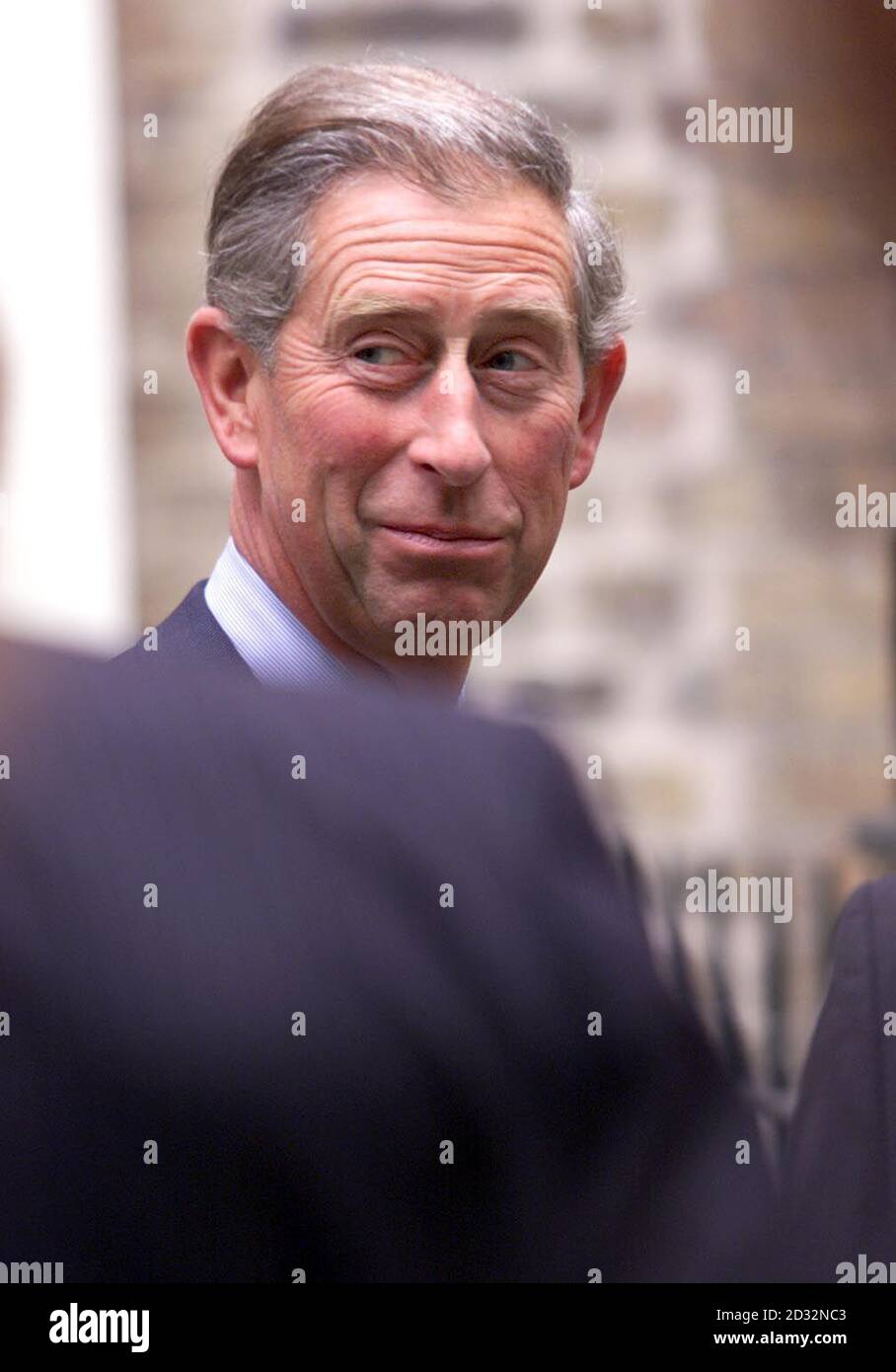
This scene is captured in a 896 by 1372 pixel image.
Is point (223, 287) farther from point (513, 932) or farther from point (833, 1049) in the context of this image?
point (513, 932)

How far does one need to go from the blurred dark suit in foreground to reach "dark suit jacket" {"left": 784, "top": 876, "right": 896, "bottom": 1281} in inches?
25.4

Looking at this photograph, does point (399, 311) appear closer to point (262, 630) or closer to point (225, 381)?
point (225, 381)

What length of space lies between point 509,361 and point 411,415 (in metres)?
0.10

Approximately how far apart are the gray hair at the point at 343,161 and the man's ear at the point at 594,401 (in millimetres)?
38

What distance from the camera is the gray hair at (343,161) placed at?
1948 mm

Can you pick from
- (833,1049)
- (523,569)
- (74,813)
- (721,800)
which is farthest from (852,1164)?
(721,800)

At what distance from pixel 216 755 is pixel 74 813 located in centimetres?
7

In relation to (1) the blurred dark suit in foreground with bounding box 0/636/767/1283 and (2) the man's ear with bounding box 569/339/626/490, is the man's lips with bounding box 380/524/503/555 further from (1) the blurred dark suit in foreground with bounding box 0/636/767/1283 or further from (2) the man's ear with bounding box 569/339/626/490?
(1) the blurred dark suit in foreground with bounding box 0/636/767/1283

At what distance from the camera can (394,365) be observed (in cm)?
199

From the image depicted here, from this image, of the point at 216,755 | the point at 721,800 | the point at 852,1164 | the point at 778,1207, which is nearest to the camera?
the point at 216,755

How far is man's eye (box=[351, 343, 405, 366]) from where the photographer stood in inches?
78.5

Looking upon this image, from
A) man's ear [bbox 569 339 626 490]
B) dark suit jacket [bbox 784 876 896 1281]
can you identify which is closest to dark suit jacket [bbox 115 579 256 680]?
man's ear [bbox 569 339 626 490]

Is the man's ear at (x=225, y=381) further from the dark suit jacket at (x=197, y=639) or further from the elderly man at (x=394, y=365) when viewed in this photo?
the dark suit jacket at (x=197, y=639)

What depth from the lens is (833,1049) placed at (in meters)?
1.82
